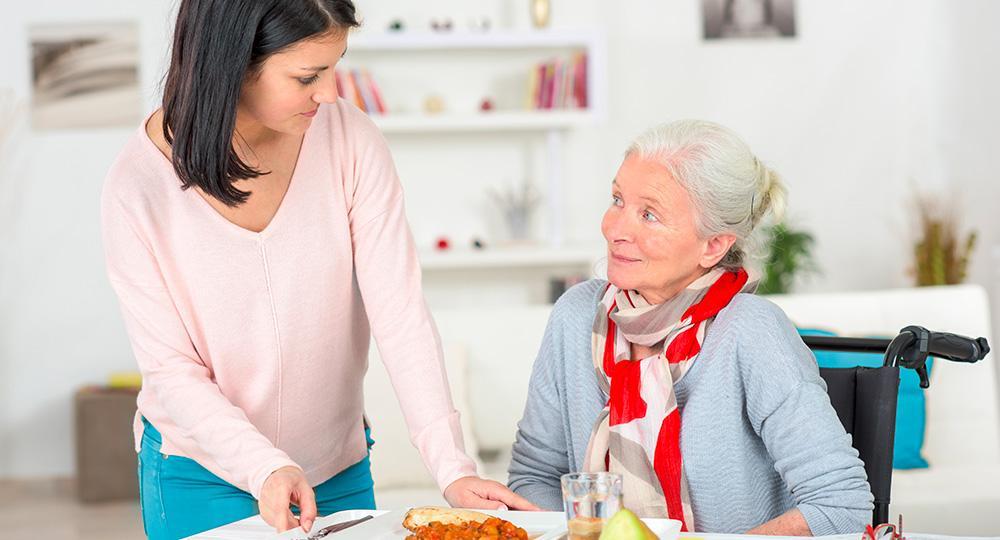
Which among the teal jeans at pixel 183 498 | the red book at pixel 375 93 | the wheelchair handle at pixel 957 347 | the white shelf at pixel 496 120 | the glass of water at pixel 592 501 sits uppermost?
the red book at pixel 375 93

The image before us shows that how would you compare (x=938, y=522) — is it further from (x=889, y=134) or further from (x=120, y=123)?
(x=120, y=123)

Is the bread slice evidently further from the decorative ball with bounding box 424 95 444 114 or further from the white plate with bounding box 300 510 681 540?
the decorative ball with bounding box 424 95 444 114

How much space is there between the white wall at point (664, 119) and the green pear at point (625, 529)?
412 centimetres

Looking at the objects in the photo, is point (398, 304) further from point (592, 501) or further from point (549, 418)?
point (592, 501)

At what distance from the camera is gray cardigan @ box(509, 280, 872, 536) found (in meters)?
1.58

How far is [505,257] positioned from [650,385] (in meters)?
3.17

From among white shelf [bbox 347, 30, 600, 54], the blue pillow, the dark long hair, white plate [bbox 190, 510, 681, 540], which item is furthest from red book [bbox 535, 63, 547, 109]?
white plate [bbox 190, 510, 681, 540]

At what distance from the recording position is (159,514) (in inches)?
65.6

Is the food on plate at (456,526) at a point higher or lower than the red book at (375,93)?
lower

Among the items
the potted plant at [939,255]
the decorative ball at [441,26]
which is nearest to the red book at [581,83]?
the decorative ball at [441,26]

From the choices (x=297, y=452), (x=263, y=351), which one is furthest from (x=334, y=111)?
(x=297, y=452)

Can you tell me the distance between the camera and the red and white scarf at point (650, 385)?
1.68m

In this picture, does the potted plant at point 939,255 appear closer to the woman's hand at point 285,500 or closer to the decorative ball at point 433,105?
the decorative ball at point 433,105

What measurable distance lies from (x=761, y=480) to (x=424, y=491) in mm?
1622
